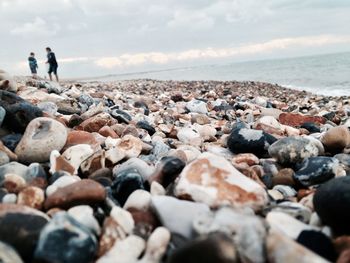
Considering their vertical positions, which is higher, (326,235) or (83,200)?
(83,200)

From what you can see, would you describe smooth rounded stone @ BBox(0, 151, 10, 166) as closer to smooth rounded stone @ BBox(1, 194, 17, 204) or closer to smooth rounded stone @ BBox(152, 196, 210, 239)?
smooth rounded stone @ BBox(1, 194, 17, 204)

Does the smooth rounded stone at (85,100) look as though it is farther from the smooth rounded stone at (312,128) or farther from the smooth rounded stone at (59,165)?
the smooth rounded stone at (59,165)

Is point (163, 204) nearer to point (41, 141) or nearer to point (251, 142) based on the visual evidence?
point (41, 141)

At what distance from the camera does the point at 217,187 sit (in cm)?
196

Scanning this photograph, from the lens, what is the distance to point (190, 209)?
5.82 feet

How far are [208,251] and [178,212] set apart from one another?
46cm

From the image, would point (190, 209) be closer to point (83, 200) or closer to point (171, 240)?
point (171, 240)

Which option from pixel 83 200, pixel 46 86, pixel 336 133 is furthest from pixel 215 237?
pixel 46 86

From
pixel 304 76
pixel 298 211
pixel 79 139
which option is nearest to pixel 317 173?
pixel 298 211

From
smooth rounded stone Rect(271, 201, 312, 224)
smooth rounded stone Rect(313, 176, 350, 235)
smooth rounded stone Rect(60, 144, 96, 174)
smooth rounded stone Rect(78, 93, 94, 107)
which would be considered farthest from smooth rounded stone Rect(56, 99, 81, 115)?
smooth rounded stone Rect(313, 176, 350, 235)

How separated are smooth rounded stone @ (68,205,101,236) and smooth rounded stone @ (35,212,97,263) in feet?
0.35

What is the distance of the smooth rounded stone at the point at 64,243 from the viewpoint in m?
1.50

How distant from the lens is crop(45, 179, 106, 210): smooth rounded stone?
191cm

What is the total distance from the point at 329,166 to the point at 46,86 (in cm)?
604
